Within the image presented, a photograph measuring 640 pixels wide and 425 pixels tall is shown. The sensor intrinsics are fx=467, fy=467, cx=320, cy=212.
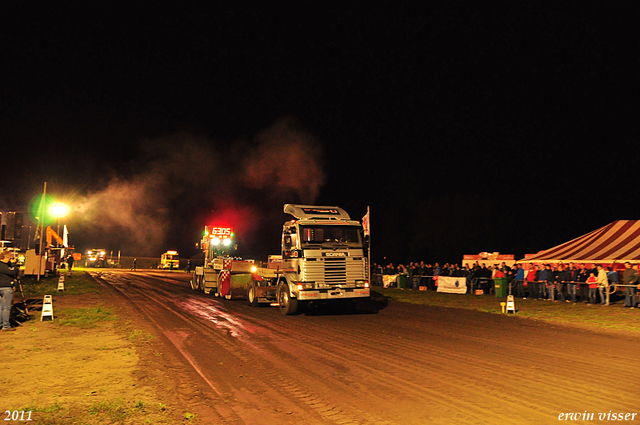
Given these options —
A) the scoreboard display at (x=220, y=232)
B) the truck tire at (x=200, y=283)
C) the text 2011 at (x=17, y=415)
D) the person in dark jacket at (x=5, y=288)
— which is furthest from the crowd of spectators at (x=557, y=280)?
the person in dark jacket at (x=5, y=288)

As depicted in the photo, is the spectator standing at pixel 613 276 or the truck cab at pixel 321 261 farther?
the spectator standing at pixel 613 276

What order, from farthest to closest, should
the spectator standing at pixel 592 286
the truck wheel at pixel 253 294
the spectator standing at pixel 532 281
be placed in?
the spectator standing at pixel 532 281, the spectator standing at pixel 592 286, the truck wheel at pixel 253 294

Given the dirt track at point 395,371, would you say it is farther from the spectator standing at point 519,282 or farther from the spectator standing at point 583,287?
the spectator standing at point 519,282

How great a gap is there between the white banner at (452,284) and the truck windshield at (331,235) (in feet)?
40.5

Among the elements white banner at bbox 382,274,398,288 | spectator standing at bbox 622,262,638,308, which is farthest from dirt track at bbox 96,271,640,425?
white banner at bbox 382,274,398,288

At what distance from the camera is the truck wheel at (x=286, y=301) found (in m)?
16.3

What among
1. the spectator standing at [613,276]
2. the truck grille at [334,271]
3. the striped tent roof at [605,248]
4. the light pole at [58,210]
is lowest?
the spectator standing at [613,276]

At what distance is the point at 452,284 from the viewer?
1083 inches

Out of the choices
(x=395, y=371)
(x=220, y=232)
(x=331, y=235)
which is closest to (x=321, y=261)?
(x=331, y=235)

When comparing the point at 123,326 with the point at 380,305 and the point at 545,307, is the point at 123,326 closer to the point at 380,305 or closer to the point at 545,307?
the point at 380,305

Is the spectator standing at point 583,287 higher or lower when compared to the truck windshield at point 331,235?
lower

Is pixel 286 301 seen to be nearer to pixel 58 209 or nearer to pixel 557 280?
pixel 557 280

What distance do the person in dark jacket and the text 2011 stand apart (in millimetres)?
7441

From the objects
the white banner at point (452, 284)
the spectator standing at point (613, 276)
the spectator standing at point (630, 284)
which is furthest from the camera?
the white banner at point (452, 284)
